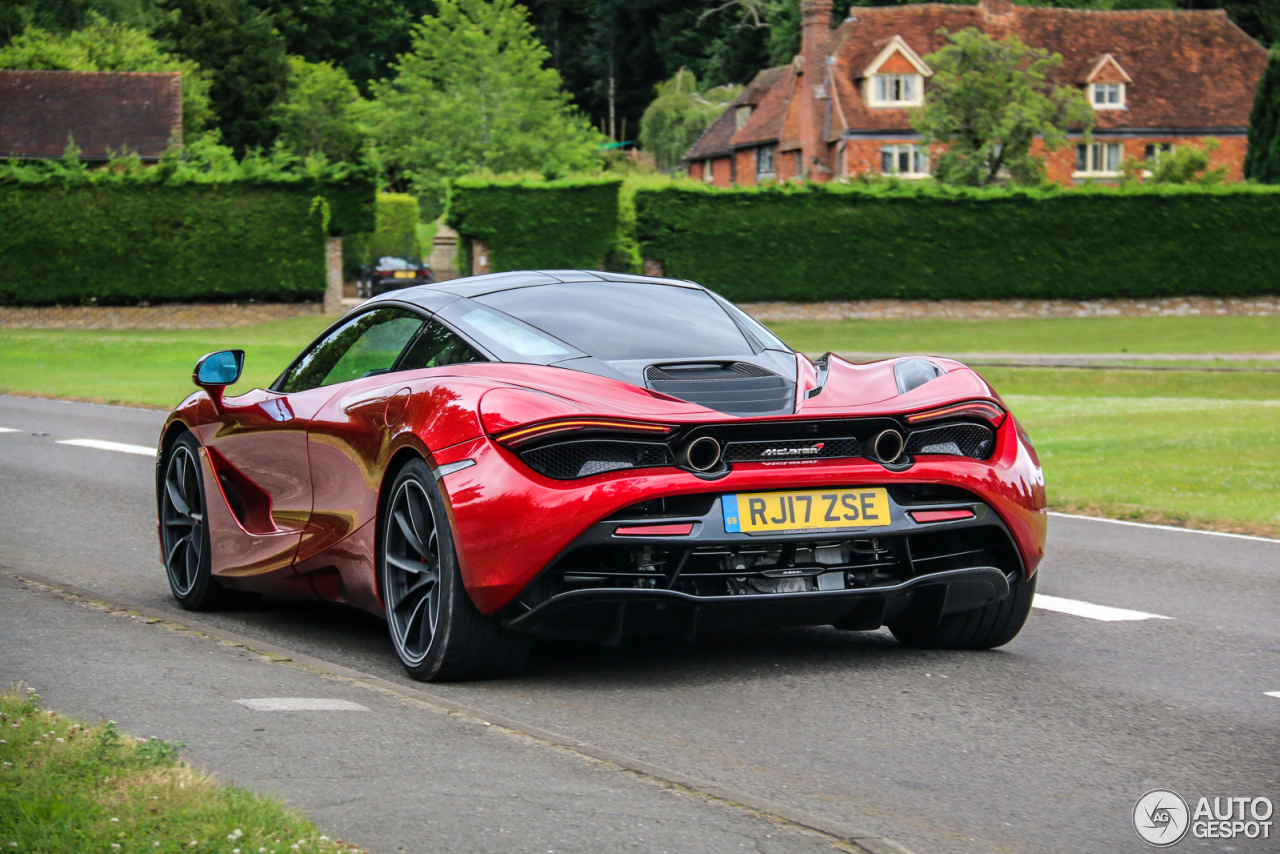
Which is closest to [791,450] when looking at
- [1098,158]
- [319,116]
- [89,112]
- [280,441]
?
[280,441]

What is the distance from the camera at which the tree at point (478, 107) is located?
61.9m

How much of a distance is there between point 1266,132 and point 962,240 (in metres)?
13.7

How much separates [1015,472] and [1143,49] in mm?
68126

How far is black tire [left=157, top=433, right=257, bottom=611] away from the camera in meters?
6.49

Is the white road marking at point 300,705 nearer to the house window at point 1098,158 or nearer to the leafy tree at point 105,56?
the leafy tree at point 105,56

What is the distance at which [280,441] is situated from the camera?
5.95 m

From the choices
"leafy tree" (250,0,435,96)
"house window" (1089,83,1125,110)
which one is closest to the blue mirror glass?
"house window" (1089,83,1125,110)

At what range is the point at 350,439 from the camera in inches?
213

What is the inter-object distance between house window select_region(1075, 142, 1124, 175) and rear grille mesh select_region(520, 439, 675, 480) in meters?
66.9

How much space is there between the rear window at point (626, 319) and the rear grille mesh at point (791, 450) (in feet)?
2.19

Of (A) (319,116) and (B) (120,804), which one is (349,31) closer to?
(A) (319,116)

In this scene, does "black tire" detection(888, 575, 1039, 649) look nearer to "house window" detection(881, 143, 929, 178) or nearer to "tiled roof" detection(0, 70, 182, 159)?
"tiled roof" detection(0, 70, 182, 159)

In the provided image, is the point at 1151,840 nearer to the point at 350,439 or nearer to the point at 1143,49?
the point at 350,439

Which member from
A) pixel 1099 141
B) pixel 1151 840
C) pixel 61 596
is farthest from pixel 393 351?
pixel 1099 141
